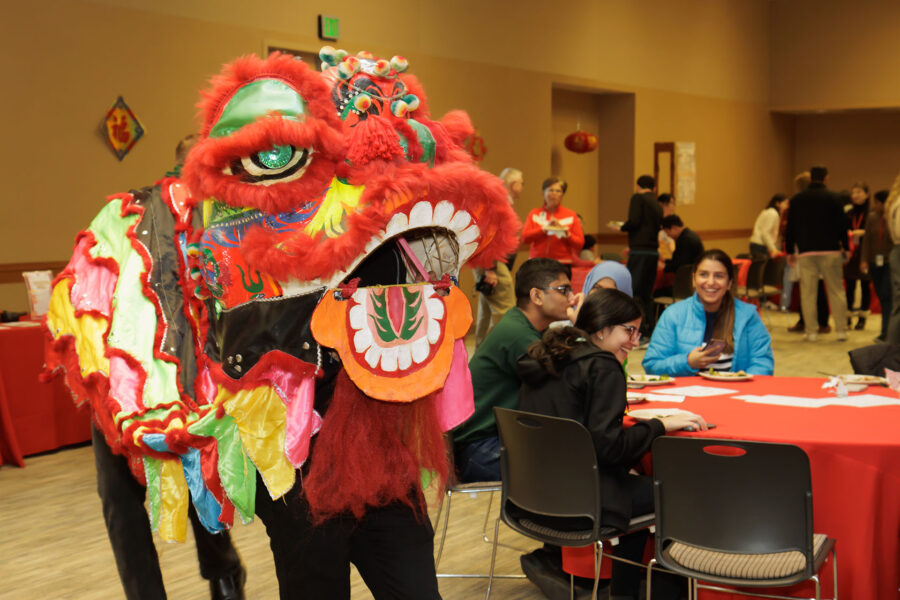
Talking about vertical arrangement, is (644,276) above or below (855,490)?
below

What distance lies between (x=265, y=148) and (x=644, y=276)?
7.78 m

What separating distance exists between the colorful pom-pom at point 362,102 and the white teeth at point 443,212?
19 cm

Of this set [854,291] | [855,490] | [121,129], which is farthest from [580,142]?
[855,490]

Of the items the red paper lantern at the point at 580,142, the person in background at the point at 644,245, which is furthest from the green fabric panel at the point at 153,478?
the red paper lantern at the point at 580,142

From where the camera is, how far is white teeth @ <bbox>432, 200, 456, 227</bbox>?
1.38 meters

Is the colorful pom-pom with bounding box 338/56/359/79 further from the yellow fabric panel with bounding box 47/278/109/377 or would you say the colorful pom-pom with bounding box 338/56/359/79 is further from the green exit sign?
the green exit sign

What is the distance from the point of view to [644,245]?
28.8 ft

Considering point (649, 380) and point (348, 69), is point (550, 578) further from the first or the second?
point (348, 69)

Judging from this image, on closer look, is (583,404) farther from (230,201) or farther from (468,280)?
(468,280)

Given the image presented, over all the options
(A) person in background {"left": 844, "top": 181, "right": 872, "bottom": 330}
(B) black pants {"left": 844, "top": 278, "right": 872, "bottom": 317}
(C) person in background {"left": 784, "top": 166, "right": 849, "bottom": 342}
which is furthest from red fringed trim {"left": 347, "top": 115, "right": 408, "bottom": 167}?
(B) black pants {"left": 844, "top": 278, "right": 872, "bottom": 317}

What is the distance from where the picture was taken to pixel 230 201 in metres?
1.40

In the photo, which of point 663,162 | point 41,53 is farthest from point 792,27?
point 41,53

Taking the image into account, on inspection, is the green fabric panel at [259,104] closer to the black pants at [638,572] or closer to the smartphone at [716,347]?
the black pants at [638,572]

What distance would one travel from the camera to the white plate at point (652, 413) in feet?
9.37
